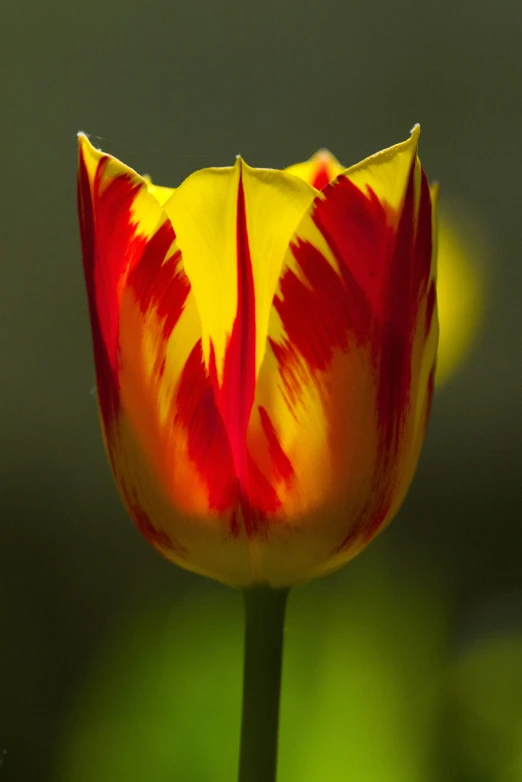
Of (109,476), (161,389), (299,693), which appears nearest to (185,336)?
(161,389)

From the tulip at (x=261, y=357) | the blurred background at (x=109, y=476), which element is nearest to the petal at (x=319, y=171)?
the tulip at (x=261, y=357)

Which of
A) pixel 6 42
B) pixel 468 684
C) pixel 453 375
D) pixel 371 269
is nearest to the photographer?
pixel 371 269

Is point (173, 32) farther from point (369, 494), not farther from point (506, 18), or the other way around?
point (369, 494)

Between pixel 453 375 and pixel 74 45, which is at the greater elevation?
pixel 74 45

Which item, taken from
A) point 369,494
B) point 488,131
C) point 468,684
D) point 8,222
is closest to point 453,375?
point 488,131

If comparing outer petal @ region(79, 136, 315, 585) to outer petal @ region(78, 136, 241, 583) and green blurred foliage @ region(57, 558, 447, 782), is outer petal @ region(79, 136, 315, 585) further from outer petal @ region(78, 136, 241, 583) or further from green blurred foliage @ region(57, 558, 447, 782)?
green blurred foliage @ region(57, 558, 447, 782)

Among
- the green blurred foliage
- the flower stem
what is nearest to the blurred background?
the green blurred foliage
